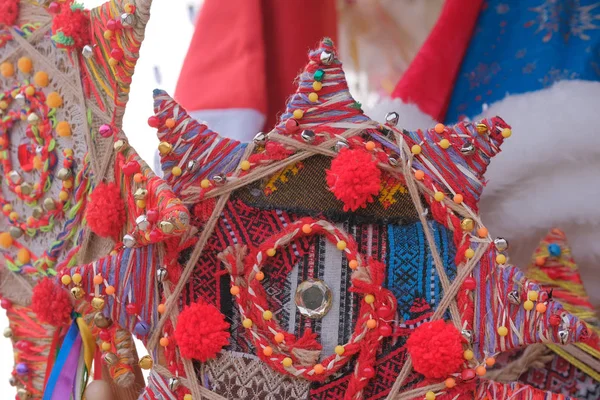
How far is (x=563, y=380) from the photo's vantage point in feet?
1.94

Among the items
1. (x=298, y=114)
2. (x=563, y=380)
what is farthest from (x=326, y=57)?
(x=563, y=380)

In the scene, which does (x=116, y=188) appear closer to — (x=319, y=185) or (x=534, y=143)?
(x=319, y=185)

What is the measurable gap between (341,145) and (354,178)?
32 mm

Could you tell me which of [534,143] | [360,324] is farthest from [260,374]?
[534,143]

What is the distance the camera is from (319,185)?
487 mm

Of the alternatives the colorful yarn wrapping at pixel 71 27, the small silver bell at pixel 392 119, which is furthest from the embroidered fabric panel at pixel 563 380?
the colorful yarn wrapping at pixel 71 27

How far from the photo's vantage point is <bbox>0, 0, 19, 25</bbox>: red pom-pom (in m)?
0.59

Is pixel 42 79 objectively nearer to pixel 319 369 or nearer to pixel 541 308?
pixel 319 369

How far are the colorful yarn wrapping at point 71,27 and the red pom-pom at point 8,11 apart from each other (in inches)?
2.5

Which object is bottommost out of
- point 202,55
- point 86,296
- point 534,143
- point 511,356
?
point 511,356

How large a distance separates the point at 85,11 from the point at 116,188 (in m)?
0.16

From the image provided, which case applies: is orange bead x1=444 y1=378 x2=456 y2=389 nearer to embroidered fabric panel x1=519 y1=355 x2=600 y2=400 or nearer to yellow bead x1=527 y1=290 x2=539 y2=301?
yellow bead x1=527 y1=290 x2=539 y2=301

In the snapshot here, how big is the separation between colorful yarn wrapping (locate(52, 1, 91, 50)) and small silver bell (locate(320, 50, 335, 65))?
221 millimetres

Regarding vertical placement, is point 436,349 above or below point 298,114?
below
